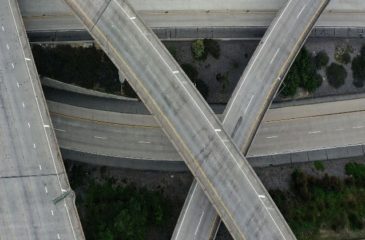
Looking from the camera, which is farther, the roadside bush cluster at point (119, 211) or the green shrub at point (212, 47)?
the green shrub at point (212, 47)

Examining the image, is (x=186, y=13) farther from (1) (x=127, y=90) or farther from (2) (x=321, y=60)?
(2) (x=321, y=60)

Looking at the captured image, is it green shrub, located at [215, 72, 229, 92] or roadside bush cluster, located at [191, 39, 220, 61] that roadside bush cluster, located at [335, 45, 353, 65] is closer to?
green shrub, located at [215, 72, 229, 92]

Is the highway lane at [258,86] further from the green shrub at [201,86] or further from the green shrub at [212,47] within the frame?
the green shrub at [212,47]

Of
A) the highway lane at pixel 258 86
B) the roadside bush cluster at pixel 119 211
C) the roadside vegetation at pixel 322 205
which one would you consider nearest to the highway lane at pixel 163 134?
the roadside bush cluster at pixel 119 211

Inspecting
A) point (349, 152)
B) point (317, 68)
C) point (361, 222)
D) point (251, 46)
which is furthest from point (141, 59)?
point (361, 222)

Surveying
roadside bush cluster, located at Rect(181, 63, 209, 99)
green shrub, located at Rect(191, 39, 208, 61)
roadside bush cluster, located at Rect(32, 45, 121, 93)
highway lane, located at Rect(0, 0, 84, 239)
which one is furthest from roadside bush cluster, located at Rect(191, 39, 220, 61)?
highway lane, located at Rect(0, 0, 84, 239)

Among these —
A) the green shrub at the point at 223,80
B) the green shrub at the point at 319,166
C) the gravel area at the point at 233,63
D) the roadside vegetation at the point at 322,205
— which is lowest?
the roadside vegetation at the point at 322,205

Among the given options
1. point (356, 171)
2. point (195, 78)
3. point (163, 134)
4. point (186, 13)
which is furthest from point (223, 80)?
point (356, 171)
